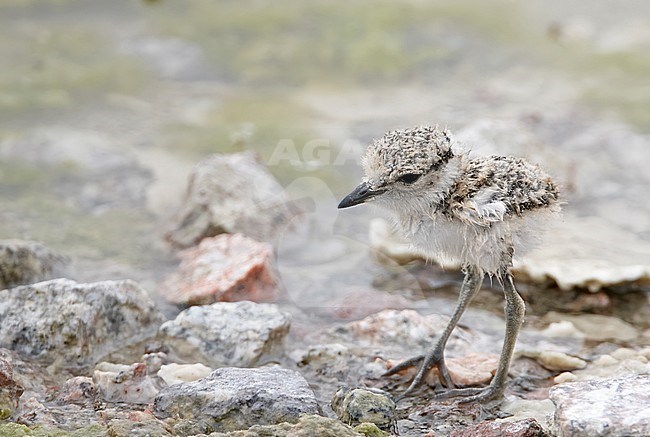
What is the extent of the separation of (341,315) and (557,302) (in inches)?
41.6

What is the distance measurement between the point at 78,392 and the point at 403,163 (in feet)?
4.78

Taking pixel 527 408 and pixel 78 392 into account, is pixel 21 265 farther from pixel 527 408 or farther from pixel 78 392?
pixel 527 408

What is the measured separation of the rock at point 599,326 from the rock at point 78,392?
214cm

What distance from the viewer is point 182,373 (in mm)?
3570

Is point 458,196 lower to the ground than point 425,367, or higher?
higher

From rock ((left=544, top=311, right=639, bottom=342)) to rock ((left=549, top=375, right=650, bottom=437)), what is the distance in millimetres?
1238

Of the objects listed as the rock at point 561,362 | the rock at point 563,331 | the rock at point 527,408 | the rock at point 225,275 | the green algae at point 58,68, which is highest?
the green algae at point 58,68

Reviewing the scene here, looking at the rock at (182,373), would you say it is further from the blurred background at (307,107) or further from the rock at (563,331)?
the rock at (563,331)

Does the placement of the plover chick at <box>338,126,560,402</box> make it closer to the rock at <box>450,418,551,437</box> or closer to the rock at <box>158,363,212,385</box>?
the rock at <box>450,418,551,437</box>

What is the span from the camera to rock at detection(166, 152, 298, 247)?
193 inches

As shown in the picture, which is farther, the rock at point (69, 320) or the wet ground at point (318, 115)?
the wet ground at point (318, 115)

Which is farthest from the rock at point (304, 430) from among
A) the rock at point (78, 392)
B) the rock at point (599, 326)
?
the rock at point (599, 326)

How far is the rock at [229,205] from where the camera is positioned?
16.1 ft

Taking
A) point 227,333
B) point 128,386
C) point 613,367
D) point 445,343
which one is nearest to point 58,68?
point 227,333
